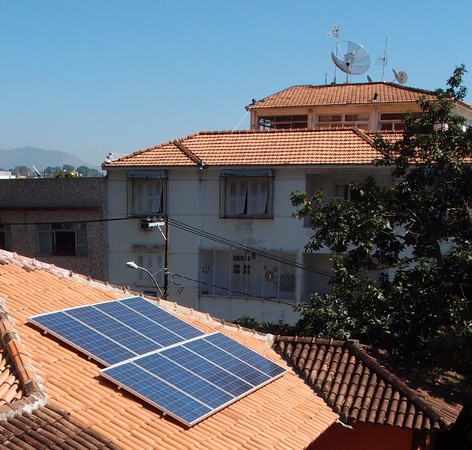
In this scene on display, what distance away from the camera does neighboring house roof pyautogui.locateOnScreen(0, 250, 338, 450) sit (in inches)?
225

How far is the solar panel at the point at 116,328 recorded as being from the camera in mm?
7746

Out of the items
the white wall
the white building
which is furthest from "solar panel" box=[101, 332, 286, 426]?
the white wall

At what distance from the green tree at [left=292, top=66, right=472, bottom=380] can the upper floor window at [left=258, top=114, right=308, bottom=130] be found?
21.7 meters

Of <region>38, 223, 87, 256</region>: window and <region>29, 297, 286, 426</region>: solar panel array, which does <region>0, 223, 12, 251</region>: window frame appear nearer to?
<region>38, 223, 87, 256</region>: window

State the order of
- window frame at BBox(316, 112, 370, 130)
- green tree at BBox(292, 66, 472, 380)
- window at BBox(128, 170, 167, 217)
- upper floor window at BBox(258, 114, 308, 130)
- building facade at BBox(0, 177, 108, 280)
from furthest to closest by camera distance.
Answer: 1. upper floor window at BBox(258, 114, 308, 130)
2. window frame at BBox(316, 112, 370, 130)
3. building facade at BBox(0, 177, 108, 280)
4. window at BBox(128, 170, 167, 217)
5. green tree at BBox(292, 66, 472, 380)

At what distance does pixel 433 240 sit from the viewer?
1269cm

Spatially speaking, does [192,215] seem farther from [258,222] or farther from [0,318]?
[0,318]

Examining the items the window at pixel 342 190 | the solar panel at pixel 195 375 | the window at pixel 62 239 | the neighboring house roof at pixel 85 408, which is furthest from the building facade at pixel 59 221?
the solar panel at pixel 195 375

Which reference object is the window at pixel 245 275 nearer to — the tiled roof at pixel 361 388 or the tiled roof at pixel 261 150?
the tiled roof at pixel 261 150

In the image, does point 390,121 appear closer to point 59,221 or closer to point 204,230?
point 204,230

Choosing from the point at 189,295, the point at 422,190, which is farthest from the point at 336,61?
the point at 422,190

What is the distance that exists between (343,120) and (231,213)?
14028 mm

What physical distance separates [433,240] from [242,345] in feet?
18.5

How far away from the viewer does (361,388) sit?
9312mm
